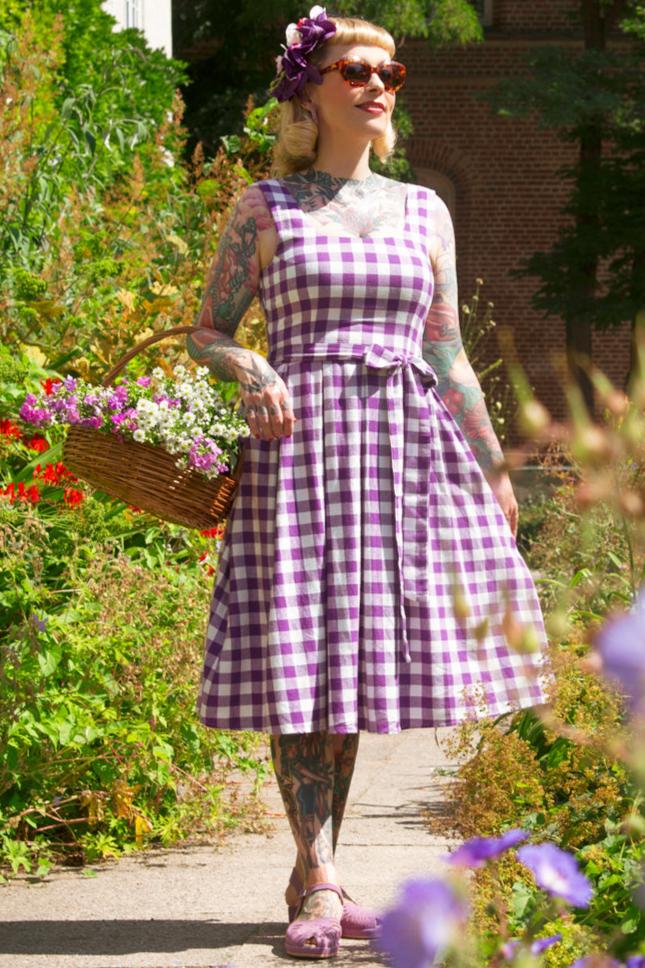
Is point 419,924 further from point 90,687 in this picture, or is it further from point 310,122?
point 90,687

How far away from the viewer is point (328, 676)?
2.79 meters

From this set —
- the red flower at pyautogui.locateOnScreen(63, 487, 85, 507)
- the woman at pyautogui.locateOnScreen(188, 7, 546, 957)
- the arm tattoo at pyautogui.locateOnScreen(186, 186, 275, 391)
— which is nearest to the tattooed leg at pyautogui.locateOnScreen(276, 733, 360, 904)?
the woman at pyautogui.locateOnScreen(188, 7, 546, 957)

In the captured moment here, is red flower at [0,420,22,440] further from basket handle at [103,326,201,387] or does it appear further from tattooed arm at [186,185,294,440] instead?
tattooed arm at [186,185,294,440]

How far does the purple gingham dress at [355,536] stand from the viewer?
2.79m

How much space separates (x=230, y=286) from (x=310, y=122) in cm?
35

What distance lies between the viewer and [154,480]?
2879mm

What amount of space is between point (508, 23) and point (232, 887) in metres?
20.4

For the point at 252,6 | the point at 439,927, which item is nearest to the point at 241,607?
the point at 439,927

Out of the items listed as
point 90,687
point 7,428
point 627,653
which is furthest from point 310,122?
point 627,653

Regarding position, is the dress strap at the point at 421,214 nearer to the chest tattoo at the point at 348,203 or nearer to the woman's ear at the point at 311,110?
the chest tattoo at the point at 348,203

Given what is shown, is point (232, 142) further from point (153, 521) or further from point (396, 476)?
point (396, 476)

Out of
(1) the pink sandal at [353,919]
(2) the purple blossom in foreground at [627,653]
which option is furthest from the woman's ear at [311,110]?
(2) the purple blossom in foreground at [627,653]

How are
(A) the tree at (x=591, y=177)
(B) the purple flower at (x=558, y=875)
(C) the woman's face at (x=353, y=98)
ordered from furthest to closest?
(A) the tree at (x=591, y=177) < (C) the woman's face at (x=353, y=98) < (B) the purple flower at (x=558, y=875)

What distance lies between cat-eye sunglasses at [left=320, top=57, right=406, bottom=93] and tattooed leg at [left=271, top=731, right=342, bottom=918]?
1232 millimetres
